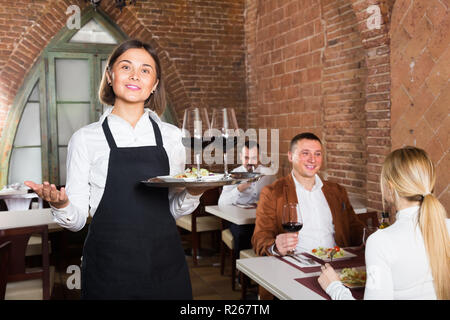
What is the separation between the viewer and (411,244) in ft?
5.36

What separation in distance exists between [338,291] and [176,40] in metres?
5.60

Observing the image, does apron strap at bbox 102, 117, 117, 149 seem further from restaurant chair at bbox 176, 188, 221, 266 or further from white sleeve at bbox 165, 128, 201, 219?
restaurant chair at bbox 176, 188, 221, 266

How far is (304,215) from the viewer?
3.07 metres

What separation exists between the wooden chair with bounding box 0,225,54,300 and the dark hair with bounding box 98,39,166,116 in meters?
1.49

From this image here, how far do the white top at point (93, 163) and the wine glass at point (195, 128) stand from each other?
253 millimetres

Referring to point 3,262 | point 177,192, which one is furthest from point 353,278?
point 3,262

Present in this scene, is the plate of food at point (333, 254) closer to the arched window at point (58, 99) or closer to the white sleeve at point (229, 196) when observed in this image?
the white sleeve at point (229, 196)

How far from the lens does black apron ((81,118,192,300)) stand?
1.64 metres

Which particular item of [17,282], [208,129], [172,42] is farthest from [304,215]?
[172,42]

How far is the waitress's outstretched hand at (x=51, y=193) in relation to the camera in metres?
1.36

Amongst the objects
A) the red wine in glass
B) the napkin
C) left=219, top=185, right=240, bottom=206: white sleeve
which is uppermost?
the red wine in glass

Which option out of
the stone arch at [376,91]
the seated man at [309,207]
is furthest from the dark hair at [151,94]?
the stone arch at [376,91]

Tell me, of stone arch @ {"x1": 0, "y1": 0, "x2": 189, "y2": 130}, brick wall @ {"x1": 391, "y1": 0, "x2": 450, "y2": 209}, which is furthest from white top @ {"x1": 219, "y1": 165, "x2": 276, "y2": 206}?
stone arch @ {"x1": 0, "y1": 0, "x2": 189, "y2": 130}
